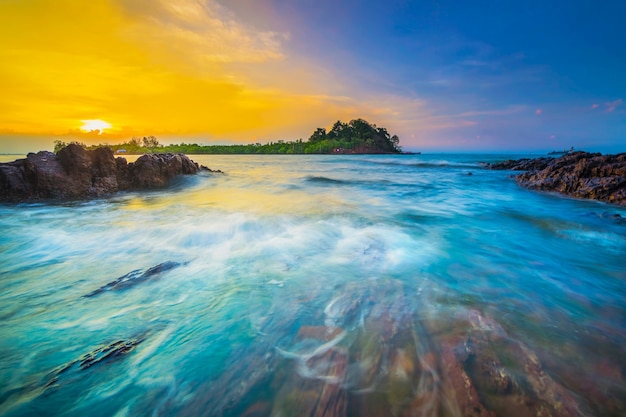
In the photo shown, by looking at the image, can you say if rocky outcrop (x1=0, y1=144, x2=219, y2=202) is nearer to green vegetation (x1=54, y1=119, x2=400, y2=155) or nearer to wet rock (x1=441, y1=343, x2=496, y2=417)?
wet rock (x1=441, y1=343, x2=496, y2=417)

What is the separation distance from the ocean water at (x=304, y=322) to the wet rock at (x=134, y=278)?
27mm

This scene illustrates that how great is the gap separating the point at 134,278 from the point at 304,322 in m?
2.33

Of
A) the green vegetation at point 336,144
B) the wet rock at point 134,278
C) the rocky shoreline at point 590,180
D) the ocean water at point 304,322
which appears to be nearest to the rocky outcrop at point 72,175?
the ocean water at point 304,322

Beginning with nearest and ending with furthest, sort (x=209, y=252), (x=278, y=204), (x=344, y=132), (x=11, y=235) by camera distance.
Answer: (x=209, y=252)
(x=11, y=235)
(x=278, y=204)
(x=344, y=132)

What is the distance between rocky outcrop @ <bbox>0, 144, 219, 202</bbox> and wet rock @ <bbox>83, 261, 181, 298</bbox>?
6.61m

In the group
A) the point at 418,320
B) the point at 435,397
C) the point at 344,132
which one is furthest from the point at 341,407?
the point at 344,132

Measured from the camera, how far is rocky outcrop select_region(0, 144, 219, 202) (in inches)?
291

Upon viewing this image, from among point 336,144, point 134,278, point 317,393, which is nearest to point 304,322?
point 317,393

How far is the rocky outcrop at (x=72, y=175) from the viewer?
7395 mm

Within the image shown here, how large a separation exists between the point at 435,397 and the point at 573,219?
308 inches

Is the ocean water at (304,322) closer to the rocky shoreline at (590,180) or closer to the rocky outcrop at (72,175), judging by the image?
the rocky outcrop at (72,175)

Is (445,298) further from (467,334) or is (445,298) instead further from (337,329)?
(337,329)

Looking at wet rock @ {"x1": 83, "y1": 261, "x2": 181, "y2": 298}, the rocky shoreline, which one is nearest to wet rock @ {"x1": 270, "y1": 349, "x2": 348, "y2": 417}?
wet rock @ {"x1": 83, "y1": 261, "x2": 181, "y2": 298}

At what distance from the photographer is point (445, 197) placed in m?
11.2
